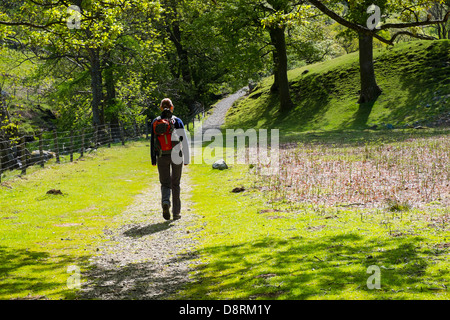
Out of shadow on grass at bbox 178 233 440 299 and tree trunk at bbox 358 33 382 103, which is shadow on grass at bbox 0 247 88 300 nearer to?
shadow on grass at bbox 178 233 440 299

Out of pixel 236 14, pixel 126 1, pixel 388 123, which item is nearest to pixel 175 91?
pixel 236 14

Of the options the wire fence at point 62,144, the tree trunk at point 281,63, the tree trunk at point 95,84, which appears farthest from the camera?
the tree trunk at point 281,63

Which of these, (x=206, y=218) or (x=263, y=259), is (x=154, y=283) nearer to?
(x=263, y=259)

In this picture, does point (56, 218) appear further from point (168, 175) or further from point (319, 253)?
point (319, 253)

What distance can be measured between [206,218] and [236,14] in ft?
105

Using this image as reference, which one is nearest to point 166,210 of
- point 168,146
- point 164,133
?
point 168,146

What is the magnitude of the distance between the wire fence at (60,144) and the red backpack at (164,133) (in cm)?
1133

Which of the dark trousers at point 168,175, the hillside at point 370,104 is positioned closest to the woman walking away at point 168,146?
the dark trousers at point 168,175

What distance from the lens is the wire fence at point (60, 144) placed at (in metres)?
22.0

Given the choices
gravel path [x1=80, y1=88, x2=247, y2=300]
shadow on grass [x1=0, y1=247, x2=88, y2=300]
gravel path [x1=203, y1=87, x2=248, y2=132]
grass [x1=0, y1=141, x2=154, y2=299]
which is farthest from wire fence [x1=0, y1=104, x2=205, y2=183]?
shadow on grass [x1=0, y1=247, x2=88, y2=300]

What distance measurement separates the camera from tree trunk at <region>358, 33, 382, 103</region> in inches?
1500

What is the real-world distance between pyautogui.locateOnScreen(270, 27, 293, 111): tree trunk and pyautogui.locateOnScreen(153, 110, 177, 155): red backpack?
3256 centimetres

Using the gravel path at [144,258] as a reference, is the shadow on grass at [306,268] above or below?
above

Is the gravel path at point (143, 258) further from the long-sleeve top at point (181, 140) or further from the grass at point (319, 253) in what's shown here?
the long-sleeve top at point (181, 140)
